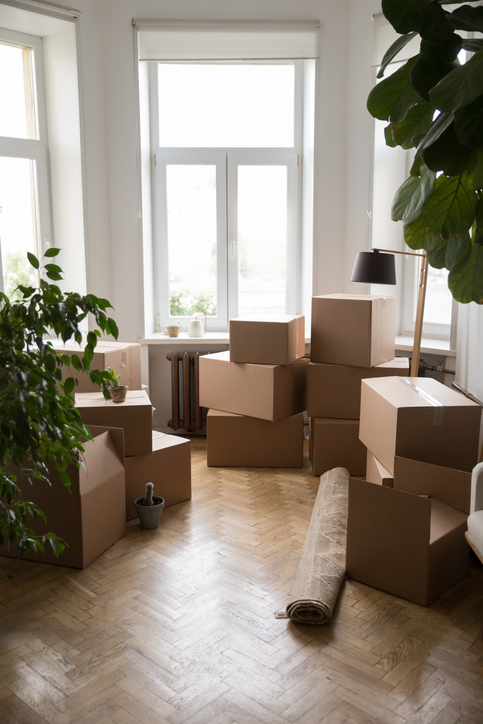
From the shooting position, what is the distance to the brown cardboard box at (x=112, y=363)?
334cm

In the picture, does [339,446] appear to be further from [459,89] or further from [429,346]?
[459,89]

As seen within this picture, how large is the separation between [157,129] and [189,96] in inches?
13.4

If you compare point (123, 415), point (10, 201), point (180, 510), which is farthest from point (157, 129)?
point (180, 510)

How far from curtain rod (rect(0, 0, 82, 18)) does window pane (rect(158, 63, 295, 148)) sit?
0.74 m

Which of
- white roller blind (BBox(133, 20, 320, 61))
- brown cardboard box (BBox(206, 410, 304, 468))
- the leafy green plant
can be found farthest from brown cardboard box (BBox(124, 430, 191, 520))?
white roller blind (BBox(133, 20, 320, 61))

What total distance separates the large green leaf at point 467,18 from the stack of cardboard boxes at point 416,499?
161 centimetres

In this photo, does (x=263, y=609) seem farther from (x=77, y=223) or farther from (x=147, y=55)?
(x=147, y=55)

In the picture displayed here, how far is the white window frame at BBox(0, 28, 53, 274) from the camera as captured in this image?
4.18m

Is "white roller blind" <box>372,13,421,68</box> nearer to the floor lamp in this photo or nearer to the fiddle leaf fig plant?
the floor lamp

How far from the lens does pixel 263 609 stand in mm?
2289

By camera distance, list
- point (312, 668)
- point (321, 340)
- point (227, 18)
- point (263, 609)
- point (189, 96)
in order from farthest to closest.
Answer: point (189, 96) → point (227, 18) → point (321, 340) → point (263, 609) → point (312, 668)

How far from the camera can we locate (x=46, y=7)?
388 centimetres

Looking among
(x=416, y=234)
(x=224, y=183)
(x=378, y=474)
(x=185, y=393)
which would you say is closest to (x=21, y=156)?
(x=224, y=183)

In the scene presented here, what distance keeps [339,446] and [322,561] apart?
126cm
